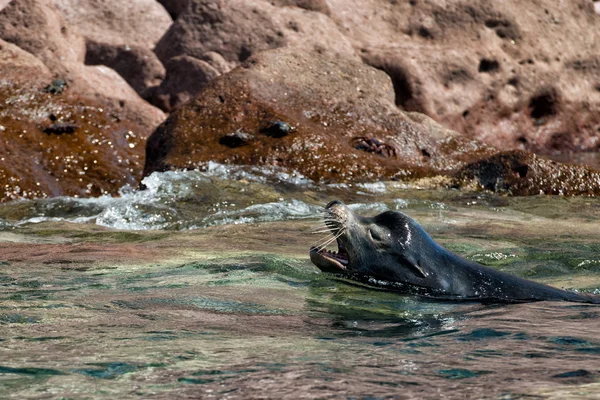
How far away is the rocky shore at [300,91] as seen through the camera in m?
11.9

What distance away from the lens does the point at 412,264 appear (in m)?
5.58

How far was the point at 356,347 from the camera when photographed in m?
3.77

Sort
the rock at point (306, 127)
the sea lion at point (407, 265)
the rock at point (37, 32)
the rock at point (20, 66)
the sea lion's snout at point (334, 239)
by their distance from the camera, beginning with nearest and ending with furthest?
1. the sea lion at point (407, 265)
2. the sea lion's snout at point (334, 239)
3. the rock at point (306, 127)
4. the rock at point (20, 66)
5. the rock at point (37, 32)

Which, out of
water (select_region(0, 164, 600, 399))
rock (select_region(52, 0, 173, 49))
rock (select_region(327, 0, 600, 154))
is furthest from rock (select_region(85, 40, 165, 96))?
water (select_region(0, 164, 600, 399))

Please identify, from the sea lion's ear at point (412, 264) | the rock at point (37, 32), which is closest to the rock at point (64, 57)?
the rock at point (37, 32)

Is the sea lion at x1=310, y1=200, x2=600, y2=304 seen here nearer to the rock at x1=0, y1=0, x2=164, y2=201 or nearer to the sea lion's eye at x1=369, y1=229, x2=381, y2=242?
the sea lion's eye at x1=369, y1=229, x2=381, y2=242

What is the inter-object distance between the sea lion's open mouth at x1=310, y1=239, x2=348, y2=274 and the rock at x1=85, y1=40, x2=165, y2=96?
10.6m

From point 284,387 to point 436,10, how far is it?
16291mm

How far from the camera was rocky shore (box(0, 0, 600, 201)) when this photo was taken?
39.2ft

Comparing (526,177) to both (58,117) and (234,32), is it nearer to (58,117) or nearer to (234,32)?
(58,117)

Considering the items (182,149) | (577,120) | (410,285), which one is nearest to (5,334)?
(410,285)

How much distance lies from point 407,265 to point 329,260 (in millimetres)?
459

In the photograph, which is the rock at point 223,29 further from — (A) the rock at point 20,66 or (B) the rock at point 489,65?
(A) the rock at point 20,66

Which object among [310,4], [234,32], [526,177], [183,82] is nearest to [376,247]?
[526,177]
